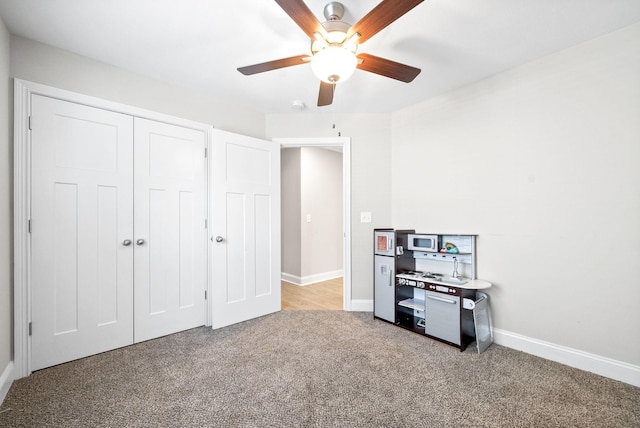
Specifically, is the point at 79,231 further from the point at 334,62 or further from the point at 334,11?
the point at 334,11

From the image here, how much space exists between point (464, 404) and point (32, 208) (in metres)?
3.17

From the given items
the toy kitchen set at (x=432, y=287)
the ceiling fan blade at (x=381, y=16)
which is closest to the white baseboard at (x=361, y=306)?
the toy kitchen set at (x=432, y=287)

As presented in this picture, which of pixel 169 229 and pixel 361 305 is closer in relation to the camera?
pixel 169 229

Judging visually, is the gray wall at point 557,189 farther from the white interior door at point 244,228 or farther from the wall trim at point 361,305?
the white interior door at point 244,228

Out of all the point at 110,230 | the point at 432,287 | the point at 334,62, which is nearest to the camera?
the point at 334,62

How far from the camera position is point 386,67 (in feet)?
5.90

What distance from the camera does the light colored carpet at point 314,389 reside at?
5.05ft

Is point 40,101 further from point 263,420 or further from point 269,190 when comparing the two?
point 263,420

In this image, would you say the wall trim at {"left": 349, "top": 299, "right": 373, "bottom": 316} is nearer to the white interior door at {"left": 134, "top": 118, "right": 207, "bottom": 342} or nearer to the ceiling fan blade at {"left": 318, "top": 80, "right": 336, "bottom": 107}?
the white interior door at {"left": 134, "top": 118, "right": 207, "bottom": 342}

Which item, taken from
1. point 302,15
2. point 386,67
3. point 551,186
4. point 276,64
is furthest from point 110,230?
point 551,186

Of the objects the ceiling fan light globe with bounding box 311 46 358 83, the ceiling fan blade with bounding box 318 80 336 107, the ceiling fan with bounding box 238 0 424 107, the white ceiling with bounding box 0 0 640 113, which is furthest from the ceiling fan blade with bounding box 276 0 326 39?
the ceiling fan blade with bounding box 318 80 336 107

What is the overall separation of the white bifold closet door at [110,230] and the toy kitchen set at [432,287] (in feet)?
6.34

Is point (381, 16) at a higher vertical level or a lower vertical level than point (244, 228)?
higher

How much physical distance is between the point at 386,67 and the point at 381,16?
47cm
